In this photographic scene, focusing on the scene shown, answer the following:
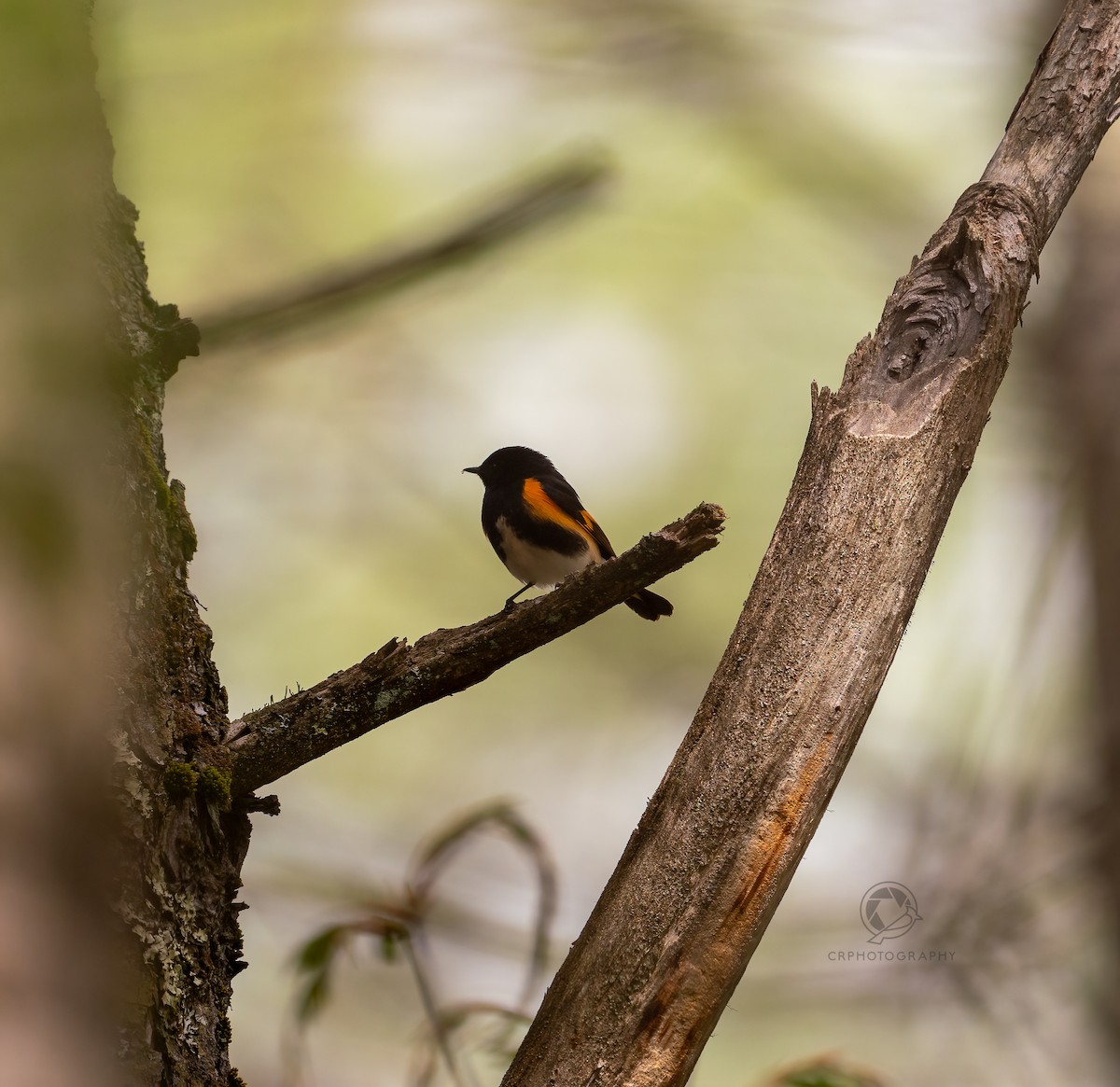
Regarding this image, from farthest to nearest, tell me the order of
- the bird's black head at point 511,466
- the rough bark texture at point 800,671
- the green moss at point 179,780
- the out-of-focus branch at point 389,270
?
the bird's black head at point 511,466 → the green moss at point 179,780 → the rough bark texture at point 800,671 → the out-of-focus branch at point 389,270

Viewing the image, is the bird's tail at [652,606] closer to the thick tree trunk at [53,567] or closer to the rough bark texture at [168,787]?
the rough bark texture at [168,787]

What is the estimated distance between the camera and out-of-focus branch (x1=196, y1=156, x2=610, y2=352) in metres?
1.47

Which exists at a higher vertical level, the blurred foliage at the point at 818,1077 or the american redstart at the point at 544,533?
the american redstart at the point at 544,533

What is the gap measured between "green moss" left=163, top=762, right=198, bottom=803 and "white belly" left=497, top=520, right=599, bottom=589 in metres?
2.48

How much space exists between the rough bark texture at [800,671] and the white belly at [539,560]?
2.22 meters

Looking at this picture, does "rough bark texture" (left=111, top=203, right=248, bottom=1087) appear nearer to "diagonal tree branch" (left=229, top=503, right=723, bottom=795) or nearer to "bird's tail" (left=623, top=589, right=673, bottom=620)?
"diagonal tree branch" (left=229, top=503, right=723, bottom=795)

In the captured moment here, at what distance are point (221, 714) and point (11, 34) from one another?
1521 millimetres

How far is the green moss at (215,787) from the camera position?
190 centimetres

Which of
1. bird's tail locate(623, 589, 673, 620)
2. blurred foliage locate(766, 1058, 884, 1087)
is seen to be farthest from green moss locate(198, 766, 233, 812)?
bird's tail locate(623, 589, 673, 620)

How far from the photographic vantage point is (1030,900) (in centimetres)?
413

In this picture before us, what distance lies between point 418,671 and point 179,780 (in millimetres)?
475

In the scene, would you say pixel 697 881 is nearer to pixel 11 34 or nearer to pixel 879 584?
pixel 879 584

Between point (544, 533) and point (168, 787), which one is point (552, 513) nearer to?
point (544, 533)

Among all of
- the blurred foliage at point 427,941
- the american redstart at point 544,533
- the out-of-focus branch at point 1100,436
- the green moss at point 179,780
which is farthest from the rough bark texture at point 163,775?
the out-of-focus branch at point 1100,436
